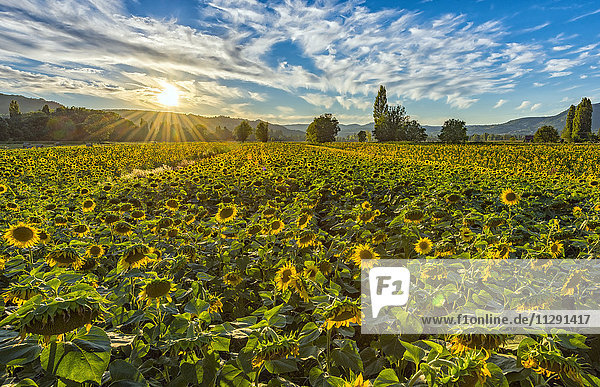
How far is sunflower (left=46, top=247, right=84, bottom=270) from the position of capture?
Answer: 2568mm

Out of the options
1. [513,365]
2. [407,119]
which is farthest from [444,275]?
[407,119]

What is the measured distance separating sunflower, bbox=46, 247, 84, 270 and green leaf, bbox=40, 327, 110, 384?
5.72 feet

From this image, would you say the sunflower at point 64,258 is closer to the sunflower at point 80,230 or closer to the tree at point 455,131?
the sunflower at point 80,230

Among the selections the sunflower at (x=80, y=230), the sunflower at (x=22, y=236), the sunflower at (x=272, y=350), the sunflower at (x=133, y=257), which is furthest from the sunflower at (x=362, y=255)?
the sunflower at (x=22, y=236)

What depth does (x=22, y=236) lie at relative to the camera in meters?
3.40

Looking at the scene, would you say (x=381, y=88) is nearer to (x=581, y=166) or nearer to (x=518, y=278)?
(x=581, y=166)

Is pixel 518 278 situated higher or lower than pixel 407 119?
lower

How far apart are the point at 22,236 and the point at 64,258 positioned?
1342mm

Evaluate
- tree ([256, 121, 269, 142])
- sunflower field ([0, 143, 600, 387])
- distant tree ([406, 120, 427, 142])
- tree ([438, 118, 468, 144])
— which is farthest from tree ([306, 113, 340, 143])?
sunflower field ([0, 143, 600, 387])

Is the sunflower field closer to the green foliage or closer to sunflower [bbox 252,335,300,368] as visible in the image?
sunflower [bbox 252,335,300,368]

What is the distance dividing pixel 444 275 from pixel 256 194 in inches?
230

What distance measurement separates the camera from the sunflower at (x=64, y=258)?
8.43ft

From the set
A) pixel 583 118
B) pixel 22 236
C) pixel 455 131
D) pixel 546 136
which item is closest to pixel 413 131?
pixel 455 131

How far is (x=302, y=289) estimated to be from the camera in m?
2.32
